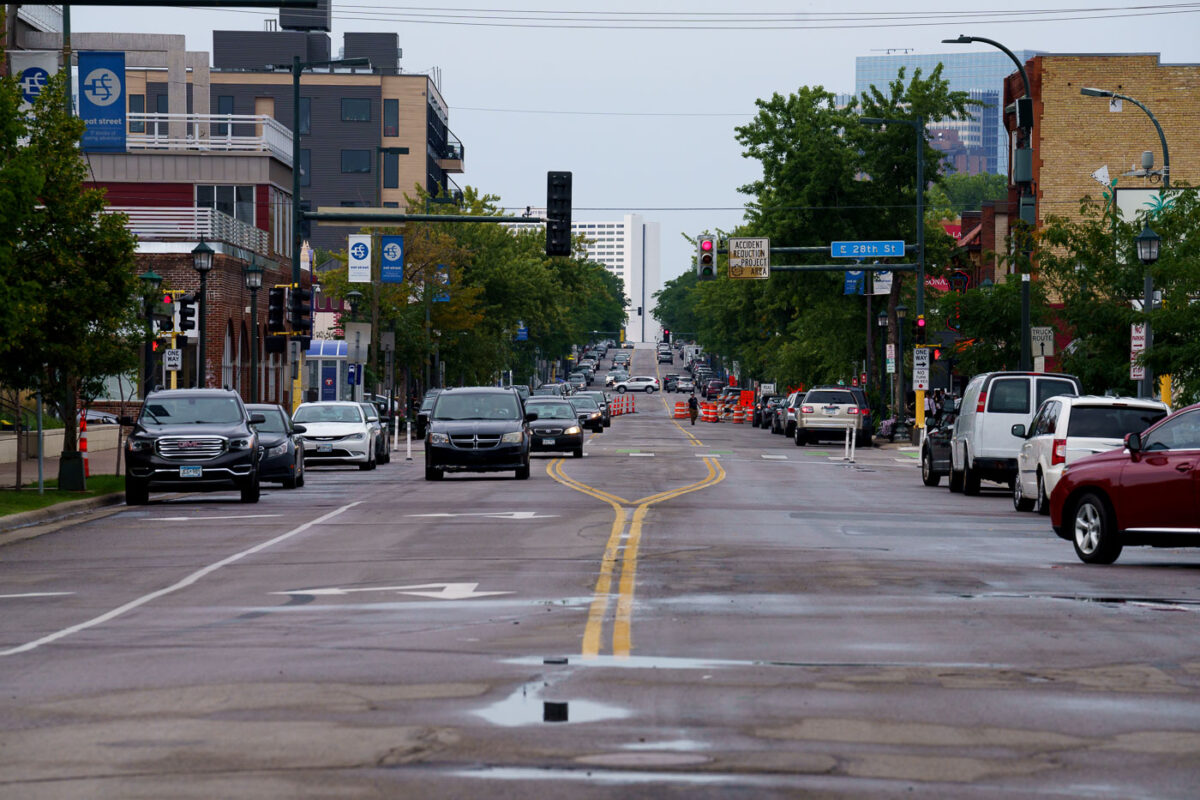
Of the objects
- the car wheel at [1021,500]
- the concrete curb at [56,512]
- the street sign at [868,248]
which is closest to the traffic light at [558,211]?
the concrete curb at [56,512]

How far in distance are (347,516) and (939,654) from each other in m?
14.8

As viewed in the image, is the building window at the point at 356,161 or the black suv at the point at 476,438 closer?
the black suv at the point at 476,438

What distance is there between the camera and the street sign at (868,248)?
5797 centimetres

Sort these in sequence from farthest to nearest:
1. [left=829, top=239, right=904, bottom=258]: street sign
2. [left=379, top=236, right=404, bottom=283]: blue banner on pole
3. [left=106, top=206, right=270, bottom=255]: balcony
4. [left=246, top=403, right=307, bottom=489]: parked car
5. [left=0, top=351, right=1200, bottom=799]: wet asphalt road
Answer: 1. [left=106, top=206, right=270, bottom=255]: balcony
2. [left=379, top=236, right=404, bottom=283]: blue banner on pole
3. [left=829, top=239, right=904, bottom=258]: street sign
4. [left=246, top=403, right=307, bottom=489]: parked car
5. [left=0, top=351, right=1200, bottom=799]: wet asphalt road

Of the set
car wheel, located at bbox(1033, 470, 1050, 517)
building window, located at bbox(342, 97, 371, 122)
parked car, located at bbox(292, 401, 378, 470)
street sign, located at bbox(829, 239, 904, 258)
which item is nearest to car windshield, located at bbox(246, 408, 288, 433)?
parked car, located at bbox(292, 401, 378, 470)

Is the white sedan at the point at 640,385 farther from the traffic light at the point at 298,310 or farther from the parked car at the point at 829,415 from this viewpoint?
the traffic light at the point at 298,310

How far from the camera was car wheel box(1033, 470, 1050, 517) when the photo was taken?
26484 millimetres

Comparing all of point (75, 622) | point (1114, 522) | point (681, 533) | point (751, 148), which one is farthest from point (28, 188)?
point (751, 148)

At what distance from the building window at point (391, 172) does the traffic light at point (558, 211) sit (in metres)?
88.1

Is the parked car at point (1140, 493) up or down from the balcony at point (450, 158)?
down

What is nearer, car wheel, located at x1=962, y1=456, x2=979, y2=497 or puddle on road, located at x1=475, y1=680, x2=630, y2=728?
puddle on road, located at x1=475, y1=680, x2=630, y2=728

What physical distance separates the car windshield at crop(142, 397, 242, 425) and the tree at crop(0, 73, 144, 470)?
2.84 ft

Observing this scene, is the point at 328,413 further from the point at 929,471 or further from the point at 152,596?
the point at 152,596

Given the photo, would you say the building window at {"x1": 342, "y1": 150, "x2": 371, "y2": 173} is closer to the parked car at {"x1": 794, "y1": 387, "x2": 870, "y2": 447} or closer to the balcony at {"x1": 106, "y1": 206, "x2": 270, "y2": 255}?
the balcony at {"x1": 106, "y1": 206, "x2": 270, "y2": 255}
